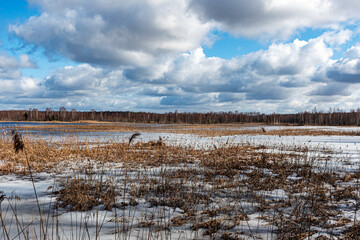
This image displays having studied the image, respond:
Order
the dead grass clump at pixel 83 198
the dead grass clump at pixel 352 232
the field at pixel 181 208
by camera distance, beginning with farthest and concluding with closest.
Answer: the dead grass clump at pixel 83 198 → the field at pixel 181 208 → the dead grass clump at pixel 352 232

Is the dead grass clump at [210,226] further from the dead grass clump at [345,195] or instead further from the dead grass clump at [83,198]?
the dead grass clump at [345,195]

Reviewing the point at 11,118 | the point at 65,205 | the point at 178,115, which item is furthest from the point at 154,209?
the point at 11,118

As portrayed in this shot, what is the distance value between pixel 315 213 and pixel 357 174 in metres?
4.51

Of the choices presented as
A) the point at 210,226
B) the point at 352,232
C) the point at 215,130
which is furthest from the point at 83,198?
the point at 215,130

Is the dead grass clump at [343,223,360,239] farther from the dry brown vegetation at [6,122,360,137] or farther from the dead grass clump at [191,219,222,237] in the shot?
the dry brown vegetation at [6,122,360,137]

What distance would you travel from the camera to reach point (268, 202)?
15.4ft

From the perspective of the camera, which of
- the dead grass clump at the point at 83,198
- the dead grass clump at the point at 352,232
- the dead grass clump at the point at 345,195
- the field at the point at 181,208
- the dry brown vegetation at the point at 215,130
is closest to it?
the dead grass clump at the point at 352,232

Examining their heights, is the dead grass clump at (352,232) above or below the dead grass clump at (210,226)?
above

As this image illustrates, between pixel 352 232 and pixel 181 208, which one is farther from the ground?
pixel 352 232

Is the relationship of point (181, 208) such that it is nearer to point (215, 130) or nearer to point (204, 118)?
point (215, 130)

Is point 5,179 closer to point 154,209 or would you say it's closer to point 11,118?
point 154,209

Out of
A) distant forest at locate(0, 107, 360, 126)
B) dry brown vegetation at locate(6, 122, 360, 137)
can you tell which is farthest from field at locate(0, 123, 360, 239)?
distant forest at locate(0, 107, 360, 126)

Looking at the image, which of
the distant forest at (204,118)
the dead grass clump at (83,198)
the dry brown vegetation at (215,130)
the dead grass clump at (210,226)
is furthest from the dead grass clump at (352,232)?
the distant forest at (204,118)

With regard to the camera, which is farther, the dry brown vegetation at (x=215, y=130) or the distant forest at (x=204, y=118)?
the distant forest at (x=204, y=118)
